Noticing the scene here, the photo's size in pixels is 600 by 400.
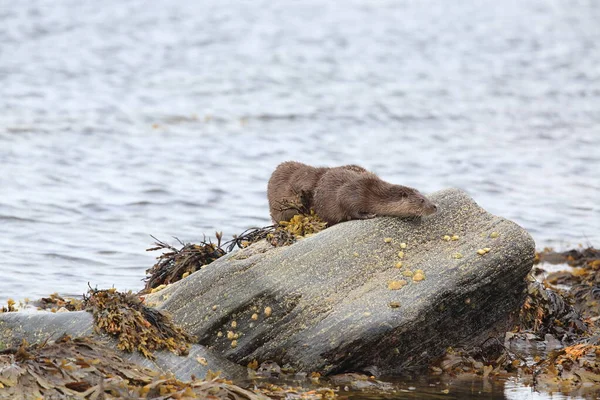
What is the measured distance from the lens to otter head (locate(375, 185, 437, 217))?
7.03 meters

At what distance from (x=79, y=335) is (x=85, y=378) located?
741 mm

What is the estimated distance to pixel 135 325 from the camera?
6.38 meters

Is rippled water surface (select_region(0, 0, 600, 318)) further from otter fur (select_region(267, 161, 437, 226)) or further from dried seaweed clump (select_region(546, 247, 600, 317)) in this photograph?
otter fur (select_region(267, 161, 437, 226))

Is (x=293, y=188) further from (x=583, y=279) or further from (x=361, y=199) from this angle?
(x=583, y=279)

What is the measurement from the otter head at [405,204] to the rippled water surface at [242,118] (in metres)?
3.30

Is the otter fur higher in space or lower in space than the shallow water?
higher

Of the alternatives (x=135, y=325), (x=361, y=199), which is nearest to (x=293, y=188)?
(x=361, y=199)

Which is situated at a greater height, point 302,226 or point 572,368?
point 302,226

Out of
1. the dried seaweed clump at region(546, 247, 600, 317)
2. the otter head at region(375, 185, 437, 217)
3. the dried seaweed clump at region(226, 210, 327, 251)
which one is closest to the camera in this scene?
the otter head at region(375, 185, 437, 217)

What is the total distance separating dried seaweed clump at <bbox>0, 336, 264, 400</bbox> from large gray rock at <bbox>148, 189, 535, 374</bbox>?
2.46 ft

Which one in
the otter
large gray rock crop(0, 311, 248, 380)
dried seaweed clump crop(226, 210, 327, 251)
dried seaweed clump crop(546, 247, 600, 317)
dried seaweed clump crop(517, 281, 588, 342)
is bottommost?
dried seaweed clump crop(546, 247, 600, 317)

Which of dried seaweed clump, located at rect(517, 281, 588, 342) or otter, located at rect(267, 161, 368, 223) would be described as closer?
otter, located at rect(267, 161, 368, 223)

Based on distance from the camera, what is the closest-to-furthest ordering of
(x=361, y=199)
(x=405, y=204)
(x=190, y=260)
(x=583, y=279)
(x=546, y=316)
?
1. (x=405, y=204)
2. (x=361, y=199)
3. (x=190, y=260)
4. (x=546, y=316)
5. (x=583, y=279)


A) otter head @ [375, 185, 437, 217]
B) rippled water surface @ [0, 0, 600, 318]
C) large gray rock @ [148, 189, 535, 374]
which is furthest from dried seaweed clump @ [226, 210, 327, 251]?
rippled water surface @ [0, 0, 600, 318]
